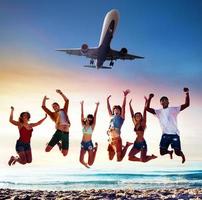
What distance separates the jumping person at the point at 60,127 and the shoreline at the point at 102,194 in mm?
666

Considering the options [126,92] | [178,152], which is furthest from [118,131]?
[178,152]

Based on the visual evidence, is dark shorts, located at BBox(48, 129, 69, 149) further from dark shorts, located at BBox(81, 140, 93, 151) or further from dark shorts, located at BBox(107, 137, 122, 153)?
dark shorts, located at BBox(107, 137, 122, 153)

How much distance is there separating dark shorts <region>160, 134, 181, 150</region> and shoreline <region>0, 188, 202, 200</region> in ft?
2.13

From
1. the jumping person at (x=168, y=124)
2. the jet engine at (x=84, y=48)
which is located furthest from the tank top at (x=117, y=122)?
the jet engine at (x=84, y=48)

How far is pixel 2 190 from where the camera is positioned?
5.38 meters

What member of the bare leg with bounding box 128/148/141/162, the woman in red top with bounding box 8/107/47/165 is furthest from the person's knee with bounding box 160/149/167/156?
the woman in red top with bounding box 8/107/47/165

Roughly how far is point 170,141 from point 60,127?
1243mm

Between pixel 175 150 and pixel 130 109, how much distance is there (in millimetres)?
684

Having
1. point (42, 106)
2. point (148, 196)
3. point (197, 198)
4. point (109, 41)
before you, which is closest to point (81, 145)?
point (42, 106)

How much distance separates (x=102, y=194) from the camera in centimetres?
529

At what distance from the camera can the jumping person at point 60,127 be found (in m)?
4.92

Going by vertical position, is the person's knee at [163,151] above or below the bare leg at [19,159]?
above

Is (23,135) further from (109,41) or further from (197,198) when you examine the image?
(109,41)

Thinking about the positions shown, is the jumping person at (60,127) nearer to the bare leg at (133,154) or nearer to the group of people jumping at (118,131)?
the group of people jumping at (118,131)
